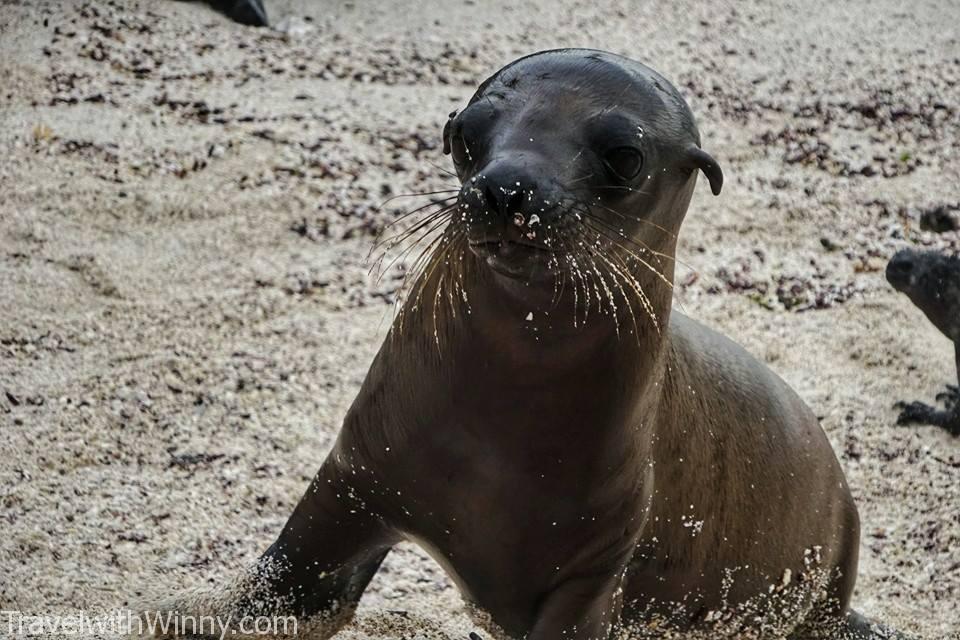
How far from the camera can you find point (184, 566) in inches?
151

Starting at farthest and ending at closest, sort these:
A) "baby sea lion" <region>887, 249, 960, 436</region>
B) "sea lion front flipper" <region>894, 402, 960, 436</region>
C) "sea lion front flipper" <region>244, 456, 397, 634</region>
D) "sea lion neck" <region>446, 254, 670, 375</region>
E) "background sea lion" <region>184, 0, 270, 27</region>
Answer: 1. "background sea lion" <region>184, 0, 270, 27</region>
2. "baby sea lion" <region>887, 249, 960, 436</region>
3. "sea lion front flipper" <region>894, 402, 960, 436</region>
4. "sea lion front flipper" <region>244, 456, 397, 634</region>
5. "sea lion neck" <region>446, 254, 670, 375</region>

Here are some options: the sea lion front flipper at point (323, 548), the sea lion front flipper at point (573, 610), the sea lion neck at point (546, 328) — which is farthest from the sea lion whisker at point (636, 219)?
the sea lion front flipper at point (323, 548)

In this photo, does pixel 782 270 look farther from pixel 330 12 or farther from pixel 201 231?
pixel 330 12

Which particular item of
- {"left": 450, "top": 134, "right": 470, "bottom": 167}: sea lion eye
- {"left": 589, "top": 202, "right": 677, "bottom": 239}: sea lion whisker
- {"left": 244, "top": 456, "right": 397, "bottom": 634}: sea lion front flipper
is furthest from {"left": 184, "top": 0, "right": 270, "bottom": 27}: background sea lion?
{"left": 589, "top": 202, "right": 677, "bottom": 239}: sea lion whisker

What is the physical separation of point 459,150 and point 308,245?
3.21m

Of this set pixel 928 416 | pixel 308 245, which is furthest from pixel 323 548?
pixel 928 416

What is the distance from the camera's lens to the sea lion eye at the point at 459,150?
2729mm

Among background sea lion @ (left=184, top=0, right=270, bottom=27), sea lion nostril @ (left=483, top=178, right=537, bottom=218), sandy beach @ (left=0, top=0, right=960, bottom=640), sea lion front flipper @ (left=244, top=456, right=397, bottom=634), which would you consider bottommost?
sandy beach @ (left=0, top=0, right=960, bottom=640)

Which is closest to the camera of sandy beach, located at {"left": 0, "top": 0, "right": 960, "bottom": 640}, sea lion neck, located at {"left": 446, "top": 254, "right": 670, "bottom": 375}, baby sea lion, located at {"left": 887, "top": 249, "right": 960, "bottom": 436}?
sea lion neck, located at {"left": 446, "top": 254, "right": 670, "bottom": 375}

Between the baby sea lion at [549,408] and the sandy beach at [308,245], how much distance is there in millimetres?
476

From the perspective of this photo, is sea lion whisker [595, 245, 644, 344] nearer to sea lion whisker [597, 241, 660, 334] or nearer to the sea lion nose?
sea lion whisker [597, 241, 660, 334]

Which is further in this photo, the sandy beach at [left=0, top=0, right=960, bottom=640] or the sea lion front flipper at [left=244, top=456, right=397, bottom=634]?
the sandy beach at [left=0, top=0, right=960, bottom=640]

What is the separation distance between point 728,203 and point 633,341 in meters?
4.17

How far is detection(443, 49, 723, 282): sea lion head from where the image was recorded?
7.96 ft
